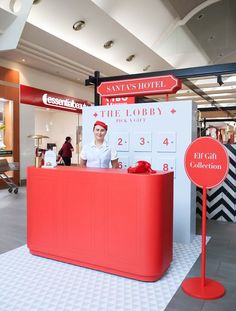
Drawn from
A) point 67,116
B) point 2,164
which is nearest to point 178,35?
point 67,116

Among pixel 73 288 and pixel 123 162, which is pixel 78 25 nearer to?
pixel 123 162

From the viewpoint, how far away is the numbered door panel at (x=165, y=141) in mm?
3947

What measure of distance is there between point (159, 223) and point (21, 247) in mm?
A: 1831

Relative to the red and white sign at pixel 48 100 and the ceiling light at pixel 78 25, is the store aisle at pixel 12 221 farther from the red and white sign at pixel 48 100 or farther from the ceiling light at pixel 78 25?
the ceiling light at pixel 78 25

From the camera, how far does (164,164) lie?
13.2 ft

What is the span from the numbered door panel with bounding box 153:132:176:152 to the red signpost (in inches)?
51.6

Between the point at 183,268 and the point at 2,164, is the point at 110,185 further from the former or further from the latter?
the point at 2,164

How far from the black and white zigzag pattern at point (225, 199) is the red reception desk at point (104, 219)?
2.40 m

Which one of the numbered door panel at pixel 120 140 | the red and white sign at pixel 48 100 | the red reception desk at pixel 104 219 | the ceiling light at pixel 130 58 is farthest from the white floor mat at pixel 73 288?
the ceiling light at pixel 130 58

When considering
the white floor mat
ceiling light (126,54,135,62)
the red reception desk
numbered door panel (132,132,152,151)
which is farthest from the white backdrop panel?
ceiling light (126,54,135,62)

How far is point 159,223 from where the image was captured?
271 cm

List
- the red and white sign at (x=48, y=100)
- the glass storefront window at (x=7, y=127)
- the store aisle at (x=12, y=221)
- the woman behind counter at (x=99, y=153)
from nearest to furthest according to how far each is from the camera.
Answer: the woman behind counter at (x=99, y=153) < the store aisle at (x=12, y=221) < the glass storefront window at (x=7, y=127) < the red and white sign at (x=48, y=100)

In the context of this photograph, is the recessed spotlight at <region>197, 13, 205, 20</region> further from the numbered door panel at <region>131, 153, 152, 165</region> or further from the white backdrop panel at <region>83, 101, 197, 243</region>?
the numbered door panel at <region>131, 153, 152, 165</region>

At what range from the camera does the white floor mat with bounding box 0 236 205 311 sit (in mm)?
2305
